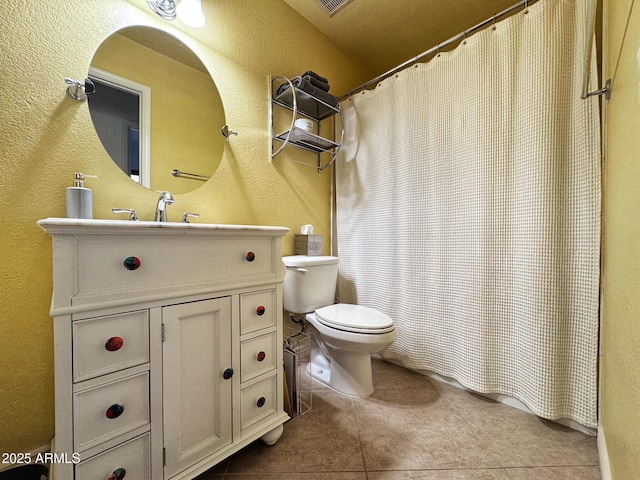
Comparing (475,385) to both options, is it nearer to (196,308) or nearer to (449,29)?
(196,308)

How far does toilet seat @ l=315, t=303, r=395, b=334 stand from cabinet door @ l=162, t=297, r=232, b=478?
57cm

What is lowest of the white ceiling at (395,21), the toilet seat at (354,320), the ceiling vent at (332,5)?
the toilet seat at (354,320)

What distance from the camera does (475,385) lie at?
133cm

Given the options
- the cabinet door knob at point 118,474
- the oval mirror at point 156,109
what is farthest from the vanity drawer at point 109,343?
the oval mirror at point 156,109

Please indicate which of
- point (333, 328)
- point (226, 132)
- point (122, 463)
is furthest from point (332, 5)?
point (122, 463)

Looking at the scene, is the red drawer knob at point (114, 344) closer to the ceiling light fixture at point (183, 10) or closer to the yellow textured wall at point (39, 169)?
the yellow textured wall at point (39, 169)

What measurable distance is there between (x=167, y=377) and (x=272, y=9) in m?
2.00

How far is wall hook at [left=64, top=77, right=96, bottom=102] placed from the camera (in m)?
0.95

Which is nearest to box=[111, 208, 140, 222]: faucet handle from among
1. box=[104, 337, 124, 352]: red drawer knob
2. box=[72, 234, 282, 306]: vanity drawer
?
box=[72, 234, 282, 306]: vanity drawer

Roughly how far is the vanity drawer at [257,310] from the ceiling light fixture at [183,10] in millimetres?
1300

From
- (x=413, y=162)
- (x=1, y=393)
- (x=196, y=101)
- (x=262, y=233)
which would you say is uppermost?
(x=196, y=101)

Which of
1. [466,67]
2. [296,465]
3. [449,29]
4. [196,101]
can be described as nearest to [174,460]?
[296,465]

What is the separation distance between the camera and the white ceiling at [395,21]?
5.32 feet

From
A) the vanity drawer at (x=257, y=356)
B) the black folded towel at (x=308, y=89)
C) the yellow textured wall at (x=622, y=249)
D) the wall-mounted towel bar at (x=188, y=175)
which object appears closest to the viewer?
the yellow textured wall at (x=622, y=249)
